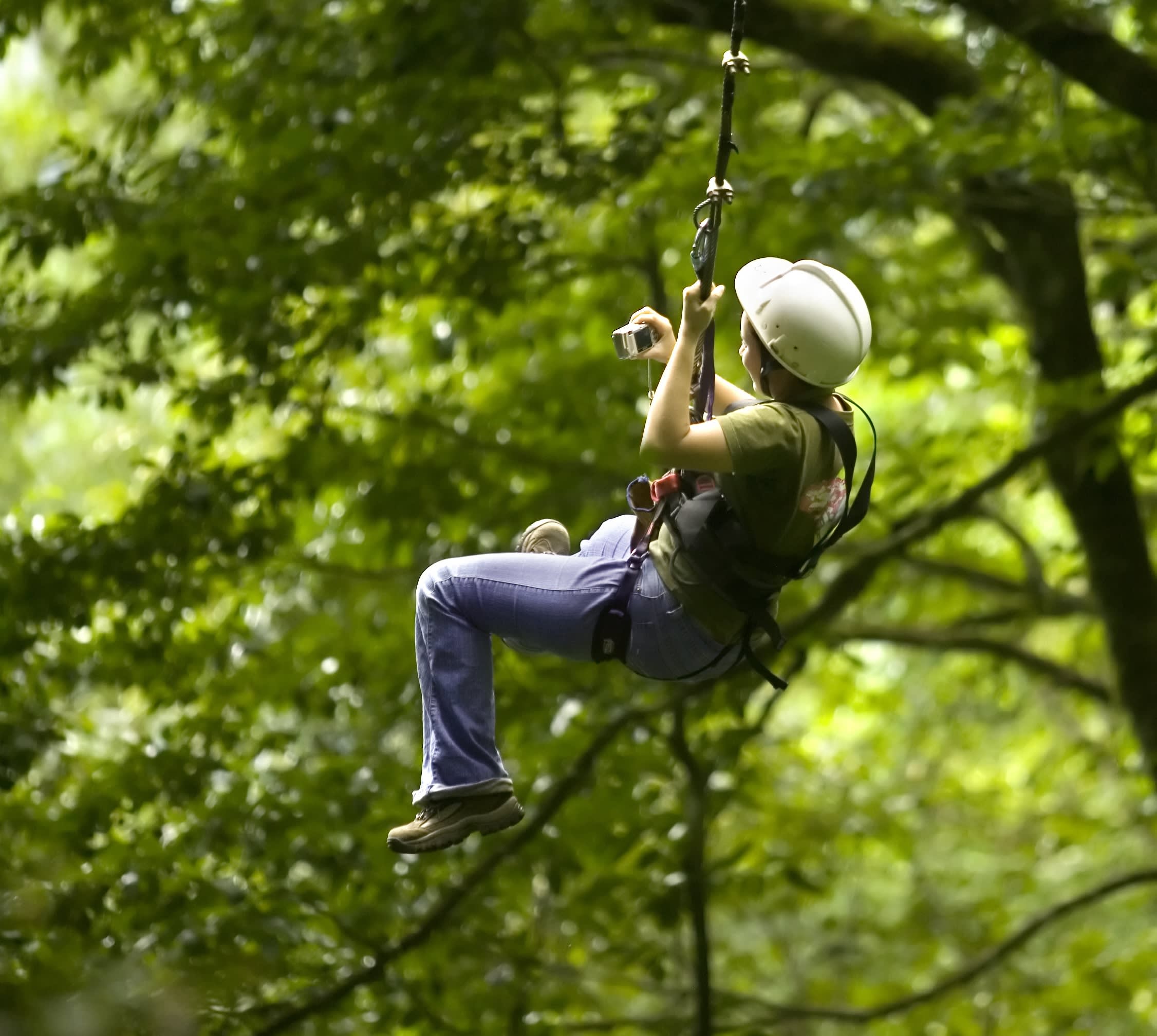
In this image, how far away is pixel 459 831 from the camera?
3275 millimetres

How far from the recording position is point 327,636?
24.7 ft

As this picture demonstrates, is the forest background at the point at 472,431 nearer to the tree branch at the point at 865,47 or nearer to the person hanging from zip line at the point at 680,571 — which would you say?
the tree branch at the point at 865,47

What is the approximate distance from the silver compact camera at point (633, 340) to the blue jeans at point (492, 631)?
46cm

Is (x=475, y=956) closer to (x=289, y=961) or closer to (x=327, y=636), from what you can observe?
(x=289, y=961)

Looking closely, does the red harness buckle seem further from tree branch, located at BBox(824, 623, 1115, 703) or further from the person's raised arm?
tree branch, located at BBox(824, 623, 1115, 703)

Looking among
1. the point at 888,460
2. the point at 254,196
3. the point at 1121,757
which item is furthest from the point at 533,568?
the point at 888,460

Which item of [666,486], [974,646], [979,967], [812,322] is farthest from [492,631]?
[974,646]

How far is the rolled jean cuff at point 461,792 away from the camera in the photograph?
3.29m

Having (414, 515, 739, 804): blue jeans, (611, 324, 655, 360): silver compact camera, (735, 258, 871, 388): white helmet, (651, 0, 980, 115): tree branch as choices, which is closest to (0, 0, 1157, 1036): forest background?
(651, 0, 980, 115): tree branch

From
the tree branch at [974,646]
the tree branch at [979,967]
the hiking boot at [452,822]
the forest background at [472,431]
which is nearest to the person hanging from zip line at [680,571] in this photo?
the hiking boot at [452,822]

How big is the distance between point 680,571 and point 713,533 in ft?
0.37

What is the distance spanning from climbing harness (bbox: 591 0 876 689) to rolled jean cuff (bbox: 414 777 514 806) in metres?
0.36

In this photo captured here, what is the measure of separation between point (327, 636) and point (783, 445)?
4.76m

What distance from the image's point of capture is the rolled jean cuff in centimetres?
329
